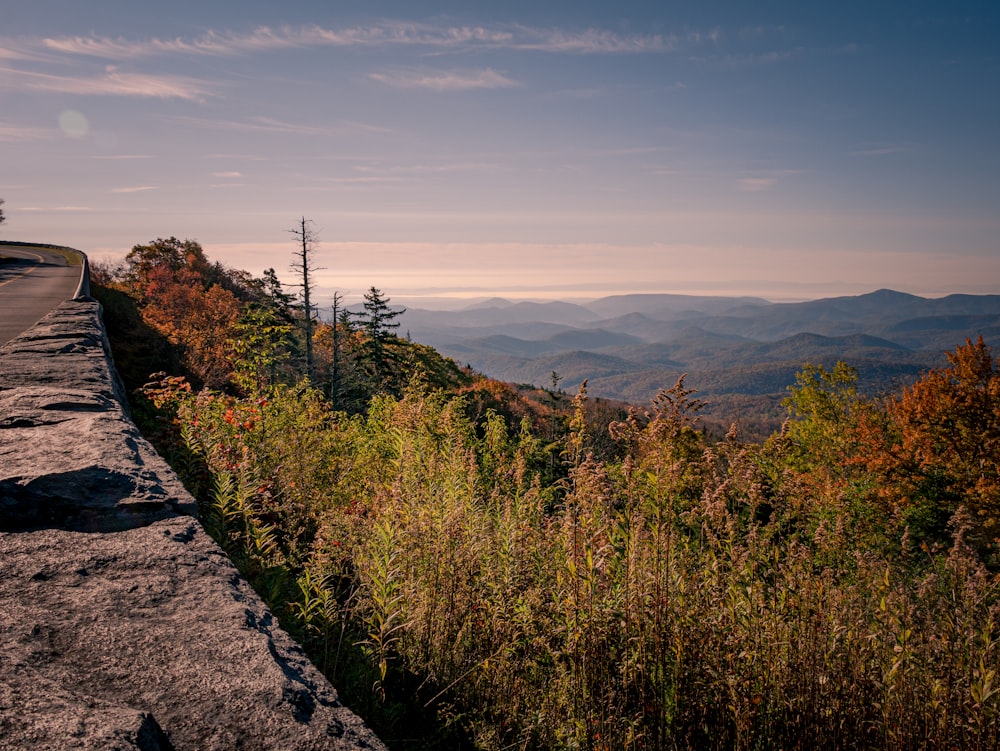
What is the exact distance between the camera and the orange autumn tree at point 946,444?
26516mm

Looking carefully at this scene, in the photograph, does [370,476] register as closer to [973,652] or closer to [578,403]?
[578,403]

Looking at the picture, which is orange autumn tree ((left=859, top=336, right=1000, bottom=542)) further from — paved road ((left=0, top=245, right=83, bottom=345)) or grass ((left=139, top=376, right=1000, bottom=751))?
paved road ((left=0, top=245, right=83, bottom=345))

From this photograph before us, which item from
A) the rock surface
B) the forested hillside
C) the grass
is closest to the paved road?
the forested hillside

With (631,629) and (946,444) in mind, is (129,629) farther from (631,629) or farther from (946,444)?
(946,444)

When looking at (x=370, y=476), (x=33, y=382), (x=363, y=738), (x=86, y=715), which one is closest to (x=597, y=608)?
(x=363, y=738)

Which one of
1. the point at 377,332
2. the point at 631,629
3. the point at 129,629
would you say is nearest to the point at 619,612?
the point at 631,629

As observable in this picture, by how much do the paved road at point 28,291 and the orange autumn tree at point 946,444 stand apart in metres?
31.9

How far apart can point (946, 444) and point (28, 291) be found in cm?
4062

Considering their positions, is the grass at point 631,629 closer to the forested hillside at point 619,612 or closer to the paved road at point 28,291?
the forested hillside at point 619,612

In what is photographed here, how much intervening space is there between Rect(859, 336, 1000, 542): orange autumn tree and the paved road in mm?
31900

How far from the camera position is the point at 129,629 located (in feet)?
6.62

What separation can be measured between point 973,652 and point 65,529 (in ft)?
17.6

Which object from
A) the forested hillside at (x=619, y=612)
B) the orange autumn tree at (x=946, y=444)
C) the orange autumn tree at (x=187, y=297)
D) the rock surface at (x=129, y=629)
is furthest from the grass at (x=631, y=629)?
the orange autumn tree at (x=946, y=444)

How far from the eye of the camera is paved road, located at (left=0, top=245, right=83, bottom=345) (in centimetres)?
1162
